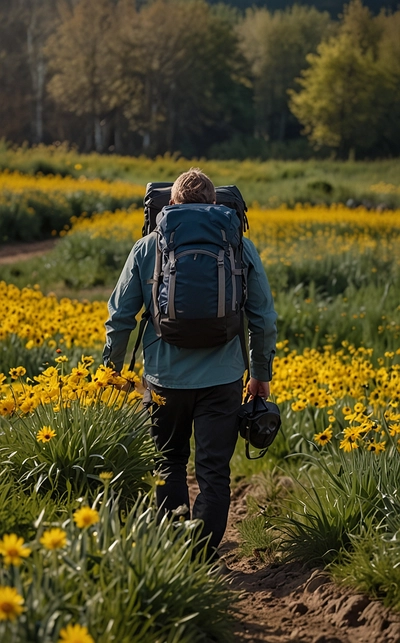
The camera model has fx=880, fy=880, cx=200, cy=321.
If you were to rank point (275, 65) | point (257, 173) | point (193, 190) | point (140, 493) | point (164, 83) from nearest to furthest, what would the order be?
1. point (140, 493)
2. point (193, 190)
3. point (257, 173)
4. point (164, 83)
5. point (275, 65)

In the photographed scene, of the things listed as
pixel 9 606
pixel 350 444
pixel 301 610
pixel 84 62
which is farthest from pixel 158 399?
pixel 84 62

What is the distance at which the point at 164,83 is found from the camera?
56.8 metres

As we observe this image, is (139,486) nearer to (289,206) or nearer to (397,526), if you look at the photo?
(397,526)

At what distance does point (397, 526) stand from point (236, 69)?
66.7m

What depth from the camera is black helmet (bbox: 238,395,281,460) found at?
148 inches

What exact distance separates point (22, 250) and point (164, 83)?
42.2 meters

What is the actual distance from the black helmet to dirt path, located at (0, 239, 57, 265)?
37.3 ft

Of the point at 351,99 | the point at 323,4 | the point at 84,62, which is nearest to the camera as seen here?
the point at 84,62

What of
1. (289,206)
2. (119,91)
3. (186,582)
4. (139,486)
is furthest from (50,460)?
(119,91)

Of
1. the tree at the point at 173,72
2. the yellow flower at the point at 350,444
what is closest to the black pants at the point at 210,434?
the yellow flower at the point at 350,444

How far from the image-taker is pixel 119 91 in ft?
168

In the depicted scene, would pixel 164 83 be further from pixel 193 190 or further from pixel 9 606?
pixel 9 606

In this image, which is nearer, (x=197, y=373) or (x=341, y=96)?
(x=197, y=373)

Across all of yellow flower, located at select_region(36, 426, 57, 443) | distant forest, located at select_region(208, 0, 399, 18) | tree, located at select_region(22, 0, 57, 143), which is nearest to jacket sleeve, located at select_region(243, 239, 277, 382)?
yellow flower, located at select_region(36, 426, 57, 443)
